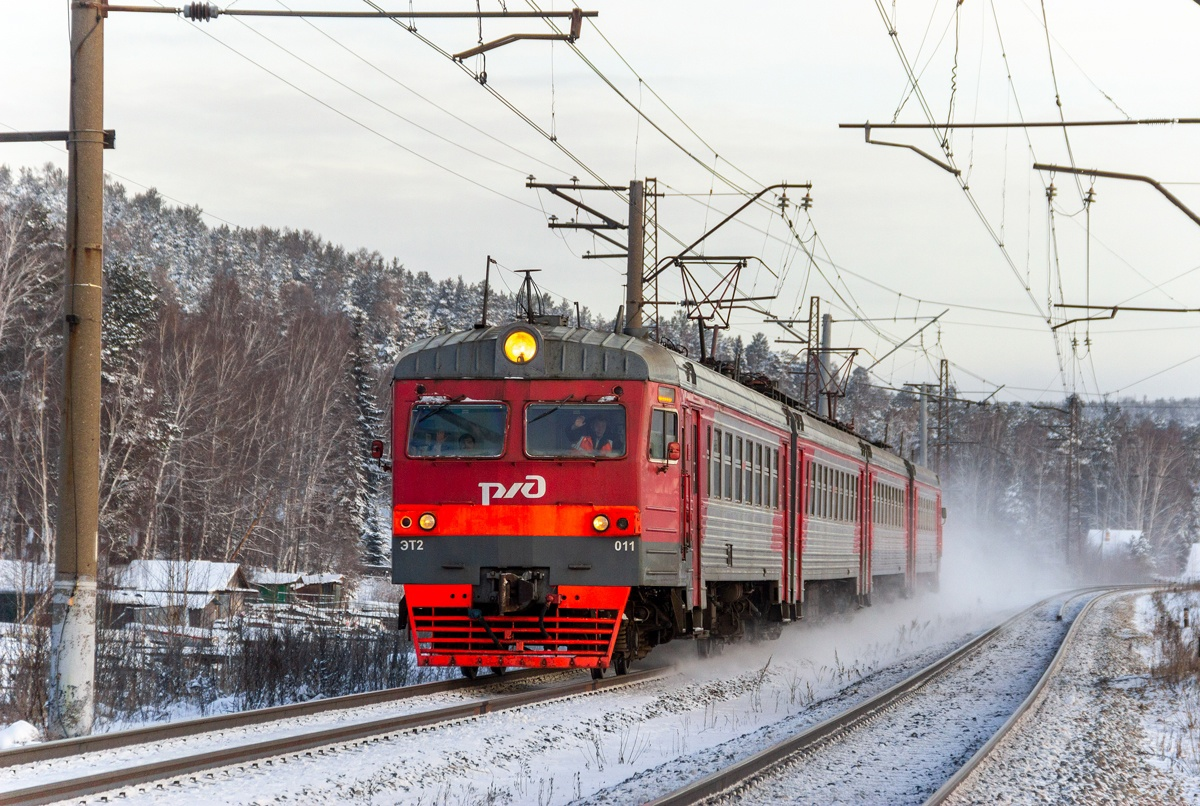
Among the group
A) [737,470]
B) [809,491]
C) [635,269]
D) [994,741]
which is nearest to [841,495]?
[809,491]

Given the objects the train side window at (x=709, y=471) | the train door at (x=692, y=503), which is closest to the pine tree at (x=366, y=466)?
the train side window at (x=709, y=471)

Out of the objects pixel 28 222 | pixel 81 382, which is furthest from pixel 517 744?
pixel 28 222

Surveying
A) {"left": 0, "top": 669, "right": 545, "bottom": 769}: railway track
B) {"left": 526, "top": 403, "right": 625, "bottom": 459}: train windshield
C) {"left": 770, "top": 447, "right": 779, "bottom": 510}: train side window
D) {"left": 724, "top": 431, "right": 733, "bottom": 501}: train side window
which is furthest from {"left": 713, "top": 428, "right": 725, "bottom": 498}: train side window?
{"left": 0, "top": 669, "right": 545, "bottom": 769}: railway track

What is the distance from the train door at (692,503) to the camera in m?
13.3

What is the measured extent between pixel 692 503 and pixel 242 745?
5.85m

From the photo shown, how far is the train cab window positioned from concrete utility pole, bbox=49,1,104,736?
4827 millimetres

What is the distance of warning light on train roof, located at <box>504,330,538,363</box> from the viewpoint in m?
12.8

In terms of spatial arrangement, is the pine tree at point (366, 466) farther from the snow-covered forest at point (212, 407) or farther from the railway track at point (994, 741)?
the railway track at point (994, 741)

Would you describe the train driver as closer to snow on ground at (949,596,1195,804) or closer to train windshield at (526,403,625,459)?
train windshield at (526,403,625,459)

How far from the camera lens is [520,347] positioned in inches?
504

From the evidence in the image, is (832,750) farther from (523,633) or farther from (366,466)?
(366,466)

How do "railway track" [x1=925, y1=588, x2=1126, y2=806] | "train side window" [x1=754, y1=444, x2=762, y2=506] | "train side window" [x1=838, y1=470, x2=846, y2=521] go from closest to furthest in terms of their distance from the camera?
1. "railway track" [x1=925, y1=588, x2=1126, y2=806]
2. "train side window" [x1=754, y1=444, x2=762, y2=506]
3. "train side window" [x1=838, y1=470, x2=846, y2=521]

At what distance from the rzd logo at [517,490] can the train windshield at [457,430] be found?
31 cm

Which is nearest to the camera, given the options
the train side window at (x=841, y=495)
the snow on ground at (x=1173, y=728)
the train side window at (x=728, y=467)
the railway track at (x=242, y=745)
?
the railway track at (x=242, y=745)
